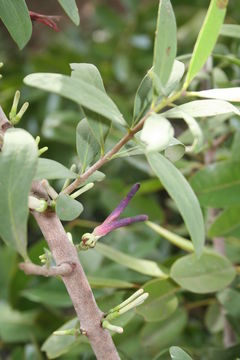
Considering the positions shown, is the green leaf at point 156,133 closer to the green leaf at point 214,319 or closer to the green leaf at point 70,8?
the green leaf at point 70,8

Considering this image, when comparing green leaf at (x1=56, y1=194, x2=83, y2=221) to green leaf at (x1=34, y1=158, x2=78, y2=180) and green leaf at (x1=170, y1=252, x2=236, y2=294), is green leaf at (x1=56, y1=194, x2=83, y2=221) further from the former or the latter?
green leaf at (x1=170, y1=252, x2=236, y2=294)

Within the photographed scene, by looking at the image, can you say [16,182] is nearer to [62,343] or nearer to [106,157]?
[106,157]

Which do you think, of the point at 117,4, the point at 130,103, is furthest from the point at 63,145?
the point at 117,4

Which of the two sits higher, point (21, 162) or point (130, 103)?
point (21, 162)

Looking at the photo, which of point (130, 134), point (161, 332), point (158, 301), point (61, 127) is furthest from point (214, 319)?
point (130, 134)

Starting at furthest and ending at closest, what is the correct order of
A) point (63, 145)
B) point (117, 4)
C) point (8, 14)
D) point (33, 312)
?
point (117, 4), point (63, 145), point (33, 312), point (8, 14)

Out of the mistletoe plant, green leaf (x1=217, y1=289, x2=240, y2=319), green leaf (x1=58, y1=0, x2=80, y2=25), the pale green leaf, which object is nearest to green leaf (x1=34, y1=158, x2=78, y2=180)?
the mistletoe plant

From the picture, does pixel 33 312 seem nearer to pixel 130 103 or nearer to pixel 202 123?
pixel 202 123
